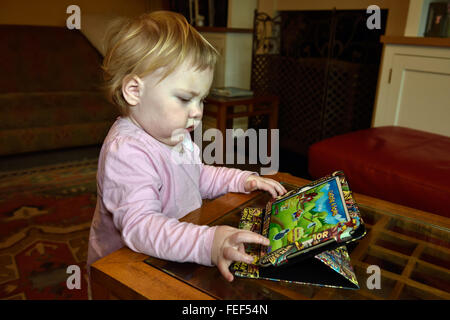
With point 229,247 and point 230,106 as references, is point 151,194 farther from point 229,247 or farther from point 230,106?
point 230,106

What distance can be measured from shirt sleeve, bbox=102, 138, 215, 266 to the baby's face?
5 centimetres

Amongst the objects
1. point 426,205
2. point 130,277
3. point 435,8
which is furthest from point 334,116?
point 130,277

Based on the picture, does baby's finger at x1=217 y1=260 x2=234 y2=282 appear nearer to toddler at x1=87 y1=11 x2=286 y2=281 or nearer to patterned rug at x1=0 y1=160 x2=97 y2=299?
toddler at x1=87 y1=11 x2=286 y2=281

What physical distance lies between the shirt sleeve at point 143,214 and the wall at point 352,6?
1.94 meters

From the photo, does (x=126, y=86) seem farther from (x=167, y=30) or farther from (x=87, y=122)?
(x=87, y=122)

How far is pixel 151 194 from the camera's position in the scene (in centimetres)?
61

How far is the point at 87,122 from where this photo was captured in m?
2.20

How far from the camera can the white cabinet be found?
1.67m

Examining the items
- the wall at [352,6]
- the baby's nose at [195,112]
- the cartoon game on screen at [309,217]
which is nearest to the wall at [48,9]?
the wall at [352,6]

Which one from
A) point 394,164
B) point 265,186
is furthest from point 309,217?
point 394,164

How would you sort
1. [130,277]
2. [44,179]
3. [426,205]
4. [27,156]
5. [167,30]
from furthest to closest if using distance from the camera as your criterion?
[27,156] → [44,179] → [426,205] → [167,30] → [130,277]

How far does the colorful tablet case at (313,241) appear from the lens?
50 centimetres

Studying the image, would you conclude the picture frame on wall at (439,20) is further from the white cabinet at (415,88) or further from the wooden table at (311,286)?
the wooden table at (311,286)
